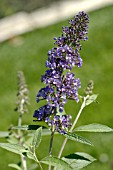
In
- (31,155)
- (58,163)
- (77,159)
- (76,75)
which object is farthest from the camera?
(76,75)

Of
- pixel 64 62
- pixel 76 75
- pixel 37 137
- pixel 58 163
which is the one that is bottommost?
pixel 58 163

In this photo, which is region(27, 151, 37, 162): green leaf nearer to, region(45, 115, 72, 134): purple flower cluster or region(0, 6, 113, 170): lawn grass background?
region(45, 115, 72, 134): purple flower cluster

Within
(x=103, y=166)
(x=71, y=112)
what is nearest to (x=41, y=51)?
(x=71, y=112)

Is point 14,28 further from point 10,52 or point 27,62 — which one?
point 27,62

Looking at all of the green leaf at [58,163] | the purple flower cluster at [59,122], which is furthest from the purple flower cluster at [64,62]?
the green leaf at [58,163]

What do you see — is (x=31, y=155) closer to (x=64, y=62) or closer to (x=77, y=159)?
(x=77, y=159)

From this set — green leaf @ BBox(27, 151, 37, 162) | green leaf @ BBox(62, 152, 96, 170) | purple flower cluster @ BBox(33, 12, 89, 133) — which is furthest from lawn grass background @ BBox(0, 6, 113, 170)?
purple flower cluster @ BBox(33, 12, 89, 133)

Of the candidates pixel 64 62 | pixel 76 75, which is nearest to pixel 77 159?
pixel 64 62

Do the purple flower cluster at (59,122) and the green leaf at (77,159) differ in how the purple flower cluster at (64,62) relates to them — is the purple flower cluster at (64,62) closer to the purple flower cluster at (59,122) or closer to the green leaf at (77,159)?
the purple flower cluster at (59,122)
